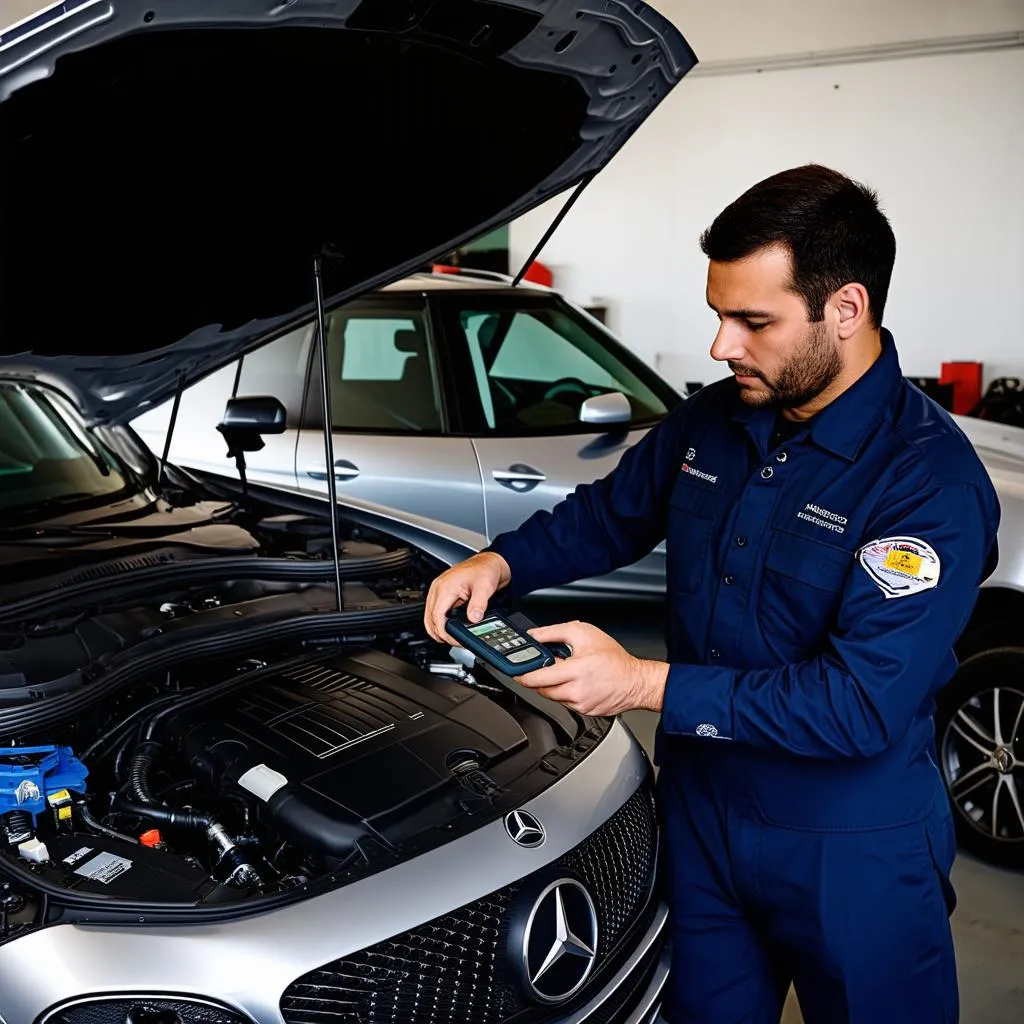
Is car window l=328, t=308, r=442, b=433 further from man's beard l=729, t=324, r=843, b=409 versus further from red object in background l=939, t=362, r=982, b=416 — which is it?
red object in background l=939, t=362, r=982, b=416

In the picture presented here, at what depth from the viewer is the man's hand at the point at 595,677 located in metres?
1.48

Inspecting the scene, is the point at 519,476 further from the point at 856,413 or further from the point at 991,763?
the point at 856,413

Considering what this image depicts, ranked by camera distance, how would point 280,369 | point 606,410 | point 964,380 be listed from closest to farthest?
point 606,410, point 280,369, point 964,380

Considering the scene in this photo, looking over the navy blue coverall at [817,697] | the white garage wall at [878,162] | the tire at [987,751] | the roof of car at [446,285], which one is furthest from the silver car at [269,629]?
the white garage wall at [878,162]

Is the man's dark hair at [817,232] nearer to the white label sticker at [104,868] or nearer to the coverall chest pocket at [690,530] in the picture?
the coverall chest pocket at [690,530]

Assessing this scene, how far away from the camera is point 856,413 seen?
158 centimetres

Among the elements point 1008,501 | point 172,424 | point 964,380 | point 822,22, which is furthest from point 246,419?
point 822,22

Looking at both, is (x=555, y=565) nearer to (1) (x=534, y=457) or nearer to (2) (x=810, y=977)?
(2) (x=810, y=977)

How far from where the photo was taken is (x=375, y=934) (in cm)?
140

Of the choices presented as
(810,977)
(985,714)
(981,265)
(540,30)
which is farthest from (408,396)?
(981,265)

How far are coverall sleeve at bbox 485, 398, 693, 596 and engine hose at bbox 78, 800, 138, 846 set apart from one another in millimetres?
736

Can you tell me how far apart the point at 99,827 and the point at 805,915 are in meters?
1.01

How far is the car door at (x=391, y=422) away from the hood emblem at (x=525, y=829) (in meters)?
2.27

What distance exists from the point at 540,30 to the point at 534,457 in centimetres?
232
